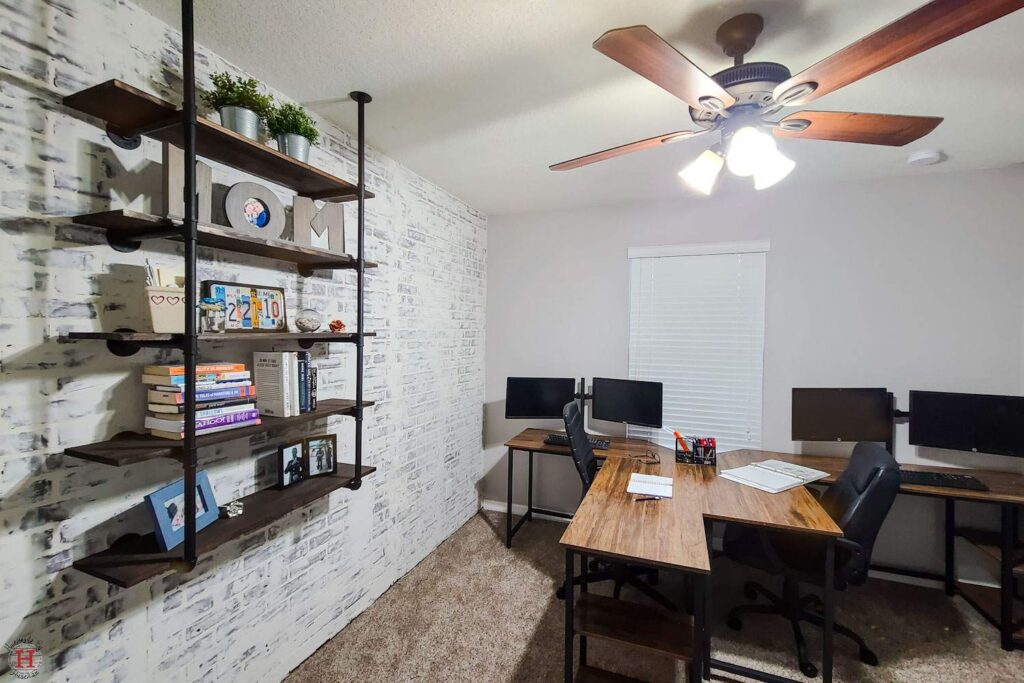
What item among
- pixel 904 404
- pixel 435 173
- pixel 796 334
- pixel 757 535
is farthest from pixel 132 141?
pixel 904 404

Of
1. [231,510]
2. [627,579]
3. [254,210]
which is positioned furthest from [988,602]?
[254,210]

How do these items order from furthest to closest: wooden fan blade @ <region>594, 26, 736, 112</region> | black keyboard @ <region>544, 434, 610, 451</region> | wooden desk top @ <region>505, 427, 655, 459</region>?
black keyboard @ <region>544, 434, 610, 451</region>
wooden desk top @ <region>505, 427, 655, 459</region>
wooden fan blade @ <region>594, 26, 736, 112</region>

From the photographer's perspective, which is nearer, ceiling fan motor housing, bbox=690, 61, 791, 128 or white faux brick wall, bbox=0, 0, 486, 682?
white faux brick wall, bbox=0, 0, 486, 682

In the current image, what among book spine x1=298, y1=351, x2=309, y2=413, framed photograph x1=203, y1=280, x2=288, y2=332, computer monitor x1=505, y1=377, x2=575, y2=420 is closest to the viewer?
framed photograph x1=203, y1=280, x2=288, y2=332

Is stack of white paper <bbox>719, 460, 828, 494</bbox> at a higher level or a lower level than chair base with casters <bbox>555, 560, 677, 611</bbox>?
higher

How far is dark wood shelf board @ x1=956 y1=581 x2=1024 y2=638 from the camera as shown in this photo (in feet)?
7.51

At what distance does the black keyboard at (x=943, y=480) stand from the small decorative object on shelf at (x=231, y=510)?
125 inches

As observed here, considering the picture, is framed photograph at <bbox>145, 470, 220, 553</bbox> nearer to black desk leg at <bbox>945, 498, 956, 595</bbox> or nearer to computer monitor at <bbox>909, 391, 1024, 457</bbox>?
computer monitor at <bbox>909, 391, 1024, 457</bbox>

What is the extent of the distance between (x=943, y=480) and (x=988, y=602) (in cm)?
82

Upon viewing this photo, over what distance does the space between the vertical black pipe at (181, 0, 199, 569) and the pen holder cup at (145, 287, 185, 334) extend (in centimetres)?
12

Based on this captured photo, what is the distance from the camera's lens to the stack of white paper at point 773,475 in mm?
2305

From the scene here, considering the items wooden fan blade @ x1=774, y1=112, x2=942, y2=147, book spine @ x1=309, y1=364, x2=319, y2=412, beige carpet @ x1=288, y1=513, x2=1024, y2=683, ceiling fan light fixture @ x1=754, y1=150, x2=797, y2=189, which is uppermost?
wooden fan blade @ x1=774, y1=112, x2=942, y2=147

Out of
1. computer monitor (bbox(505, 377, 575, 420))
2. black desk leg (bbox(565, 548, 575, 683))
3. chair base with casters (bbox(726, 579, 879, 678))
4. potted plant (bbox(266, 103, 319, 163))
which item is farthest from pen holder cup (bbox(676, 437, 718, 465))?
potted plant (bbox(266, 103, 319, 163))

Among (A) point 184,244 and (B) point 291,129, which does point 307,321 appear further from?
(B) point 291,129
